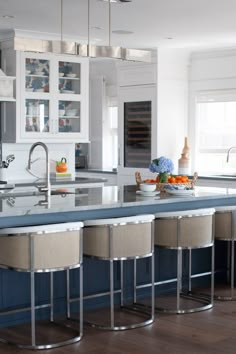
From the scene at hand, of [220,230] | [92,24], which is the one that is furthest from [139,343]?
[92,24]

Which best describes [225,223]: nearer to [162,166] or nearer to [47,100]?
[162,166]

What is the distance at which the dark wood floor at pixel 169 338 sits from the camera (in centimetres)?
416

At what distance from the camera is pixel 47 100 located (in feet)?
25.2

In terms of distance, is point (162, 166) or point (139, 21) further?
Answer: point (139, 21)

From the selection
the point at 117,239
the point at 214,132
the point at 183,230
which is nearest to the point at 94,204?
the point at 117,239

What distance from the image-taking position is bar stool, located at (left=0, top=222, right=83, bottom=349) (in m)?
4.03

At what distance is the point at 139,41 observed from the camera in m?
7.99

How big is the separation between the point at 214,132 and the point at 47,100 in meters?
2.44

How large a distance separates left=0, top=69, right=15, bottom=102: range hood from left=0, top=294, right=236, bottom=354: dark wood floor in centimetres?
336

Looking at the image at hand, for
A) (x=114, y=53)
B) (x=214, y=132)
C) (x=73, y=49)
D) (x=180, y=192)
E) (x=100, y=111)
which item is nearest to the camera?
(x=73, y=49)

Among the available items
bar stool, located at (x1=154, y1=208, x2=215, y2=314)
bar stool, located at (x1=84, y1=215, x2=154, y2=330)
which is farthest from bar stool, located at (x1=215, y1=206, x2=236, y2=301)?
bar stool, located at (x1=84, y1=215, x2=154, y2=330)

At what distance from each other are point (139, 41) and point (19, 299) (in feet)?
13.9

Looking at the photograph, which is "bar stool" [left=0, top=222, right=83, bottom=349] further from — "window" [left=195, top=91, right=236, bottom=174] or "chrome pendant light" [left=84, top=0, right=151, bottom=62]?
"window" [left=195, top=91, right=236, bottom=174]

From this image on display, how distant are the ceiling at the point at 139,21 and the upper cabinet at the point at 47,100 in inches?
12.5
